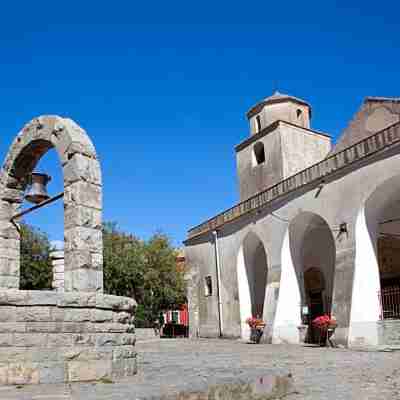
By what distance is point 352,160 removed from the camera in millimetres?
16953

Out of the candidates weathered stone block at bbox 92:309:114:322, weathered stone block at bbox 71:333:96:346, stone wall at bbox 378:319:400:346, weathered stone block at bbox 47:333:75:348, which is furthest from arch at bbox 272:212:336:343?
weathered stone block at bbox 47:333:75:348

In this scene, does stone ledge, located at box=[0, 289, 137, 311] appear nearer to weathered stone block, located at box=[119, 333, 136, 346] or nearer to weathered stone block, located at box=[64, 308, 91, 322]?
weathered stone block, located at box=[64, 308, 91, 322]

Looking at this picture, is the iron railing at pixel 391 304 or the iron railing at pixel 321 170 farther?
the iron railing at pixel 391 304

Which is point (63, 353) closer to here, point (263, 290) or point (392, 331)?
point (392, 331)

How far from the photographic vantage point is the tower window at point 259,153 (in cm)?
2858

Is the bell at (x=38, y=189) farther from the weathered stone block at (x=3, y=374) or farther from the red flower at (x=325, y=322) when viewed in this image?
the red flower at (x=325, y=322)

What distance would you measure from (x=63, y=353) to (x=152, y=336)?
19.7 meters

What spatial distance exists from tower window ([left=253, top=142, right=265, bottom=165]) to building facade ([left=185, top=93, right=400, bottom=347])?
0.20ft

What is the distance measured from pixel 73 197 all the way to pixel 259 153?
72.9 ft

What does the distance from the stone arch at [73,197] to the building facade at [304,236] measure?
1076cm

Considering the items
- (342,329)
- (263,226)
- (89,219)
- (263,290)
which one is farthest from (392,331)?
(89,219)

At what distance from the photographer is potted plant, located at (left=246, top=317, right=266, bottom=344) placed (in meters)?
20.9

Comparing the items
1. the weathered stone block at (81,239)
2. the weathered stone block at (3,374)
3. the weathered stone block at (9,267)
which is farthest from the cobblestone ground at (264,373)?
the weathered stone block at (9,267)

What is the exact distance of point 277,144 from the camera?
88.0 ft
